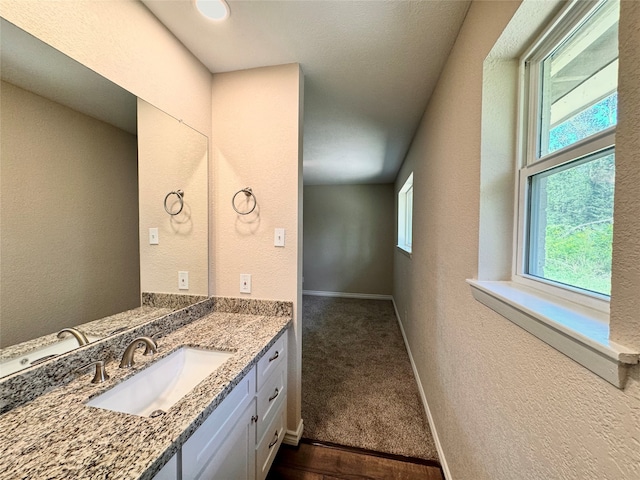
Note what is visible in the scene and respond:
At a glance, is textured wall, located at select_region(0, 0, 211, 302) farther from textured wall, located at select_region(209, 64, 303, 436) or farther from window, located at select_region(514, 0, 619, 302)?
window, located at select_region(514, 0, 619, 302)

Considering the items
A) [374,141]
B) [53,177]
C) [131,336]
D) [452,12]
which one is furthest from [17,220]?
[374,141]

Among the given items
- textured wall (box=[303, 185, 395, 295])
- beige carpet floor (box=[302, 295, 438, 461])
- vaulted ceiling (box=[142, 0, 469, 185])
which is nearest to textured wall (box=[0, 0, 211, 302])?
vaulted ceiling (box=[142, 0, 469, 185])

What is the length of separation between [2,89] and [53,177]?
272 millimetres

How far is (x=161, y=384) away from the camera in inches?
41.0

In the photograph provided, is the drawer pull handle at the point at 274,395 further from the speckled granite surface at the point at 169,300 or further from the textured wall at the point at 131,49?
the textured wall at the point at 131,49

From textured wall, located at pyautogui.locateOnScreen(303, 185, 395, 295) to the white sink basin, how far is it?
168 inches

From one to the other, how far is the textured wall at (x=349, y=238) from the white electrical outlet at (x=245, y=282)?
3.81m

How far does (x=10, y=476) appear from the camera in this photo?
52 centimetres

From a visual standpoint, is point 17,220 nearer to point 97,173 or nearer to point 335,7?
point 97,173

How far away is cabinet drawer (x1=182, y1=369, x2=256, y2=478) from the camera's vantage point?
0.69m

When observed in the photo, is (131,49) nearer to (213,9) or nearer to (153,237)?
(213,9)

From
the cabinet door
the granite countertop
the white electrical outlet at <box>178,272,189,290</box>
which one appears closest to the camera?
the granite countertop

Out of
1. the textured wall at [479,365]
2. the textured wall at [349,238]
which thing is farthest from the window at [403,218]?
the textured wall at [479,365]

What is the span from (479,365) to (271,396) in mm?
1019
